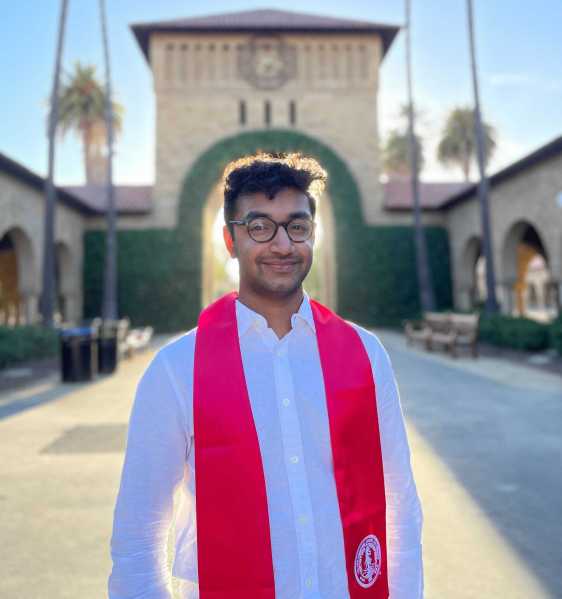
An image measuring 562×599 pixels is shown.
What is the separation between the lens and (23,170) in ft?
47.4

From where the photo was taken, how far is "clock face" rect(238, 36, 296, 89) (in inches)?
883

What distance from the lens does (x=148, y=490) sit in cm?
133

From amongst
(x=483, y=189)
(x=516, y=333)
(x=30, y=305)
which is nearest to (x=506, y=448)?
(x=516, y=333)

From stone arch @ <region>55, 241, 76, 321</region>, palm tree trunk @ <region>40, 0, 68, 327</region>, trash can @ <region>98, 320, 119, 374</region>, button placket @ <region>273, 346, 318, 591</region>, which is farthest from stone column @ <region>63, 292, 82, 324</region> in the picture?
button placket @ <region>273, 346, 318, 591</region>

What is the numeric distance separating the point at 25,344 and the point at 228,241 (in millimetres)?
11787

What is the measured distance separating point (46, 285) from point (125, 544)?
47.6 feet

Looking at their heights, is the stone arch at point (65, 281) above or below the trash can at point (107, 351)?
above

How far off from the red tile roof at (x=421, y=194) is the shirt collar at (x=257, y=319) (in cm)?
2192

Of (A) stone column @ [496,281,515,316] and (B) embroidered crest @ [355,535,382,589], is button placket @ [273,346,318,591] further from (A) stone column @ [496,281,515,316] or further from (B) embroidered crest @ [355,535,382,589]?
(A) stone column @ [496,281,515,316]

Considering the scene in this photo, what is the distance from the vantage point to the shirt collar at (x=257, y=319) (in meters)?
1.54

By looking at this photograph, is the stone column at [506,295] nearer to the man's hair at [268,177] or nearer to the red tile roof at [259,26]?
the red tile roof at [259,26]

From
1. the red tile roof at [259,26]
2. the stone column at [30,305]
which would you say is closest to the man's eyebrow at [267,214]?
the stone column at [30,305]

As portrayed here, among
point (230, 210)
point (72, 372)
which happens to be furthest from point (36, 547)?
point (72, 372)

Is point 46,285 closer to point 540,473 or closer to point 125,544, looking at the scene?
point 540,473
